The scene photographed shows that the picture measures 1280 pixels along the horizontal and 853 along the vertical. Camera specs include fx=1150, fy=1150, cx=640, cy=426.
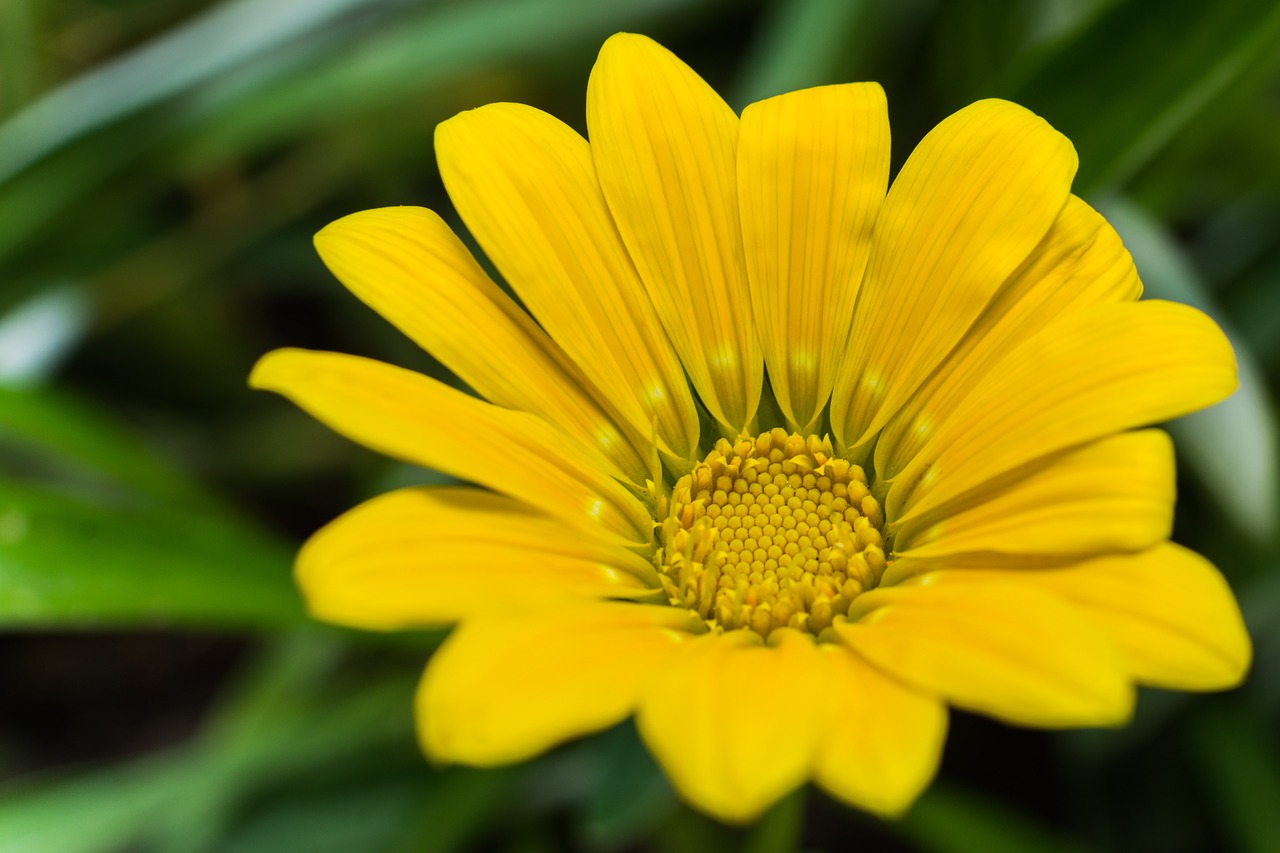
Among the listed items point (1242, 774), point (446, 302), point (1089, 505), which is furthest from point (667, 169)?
point (1242, 774)

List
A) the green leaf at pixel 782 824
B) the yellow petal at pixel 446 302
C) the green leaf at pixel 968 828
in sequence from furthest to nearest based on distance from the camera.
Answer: the green leaf at pixel 968 828
the green leaf at pixel 782 824
the yellow petal at pixel 446 302

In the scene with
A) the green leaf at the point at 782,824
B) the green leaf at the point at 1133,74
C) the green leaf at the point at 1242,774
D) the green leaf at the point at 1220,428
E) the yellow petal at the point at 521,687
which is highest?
the green leaf at the point at 1133,74

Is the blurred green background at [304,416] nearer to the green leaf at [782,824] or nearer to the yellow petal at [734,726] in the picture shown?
the green leaf at [782,824]

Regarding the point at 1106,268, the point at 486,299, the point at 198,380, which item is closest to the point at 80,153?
the point at 198,380

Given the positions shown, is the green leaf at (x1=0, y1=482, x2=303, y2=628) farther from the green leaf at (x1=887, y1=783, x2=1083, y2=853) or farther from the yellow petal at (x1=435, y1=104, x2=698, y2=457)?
the green leaf at (x1=887, y1=783, x2=1083, y2=853)

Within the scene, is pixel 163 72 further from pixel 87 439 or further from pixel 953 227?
pixel 953 227

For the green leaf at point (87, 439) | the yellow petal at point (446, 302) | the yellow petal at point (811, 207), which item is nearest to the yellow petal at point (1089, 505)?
the yellow petal at point (811, 207)

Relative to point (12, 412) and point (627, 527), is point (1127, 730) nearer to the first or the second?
point (627, 527)
